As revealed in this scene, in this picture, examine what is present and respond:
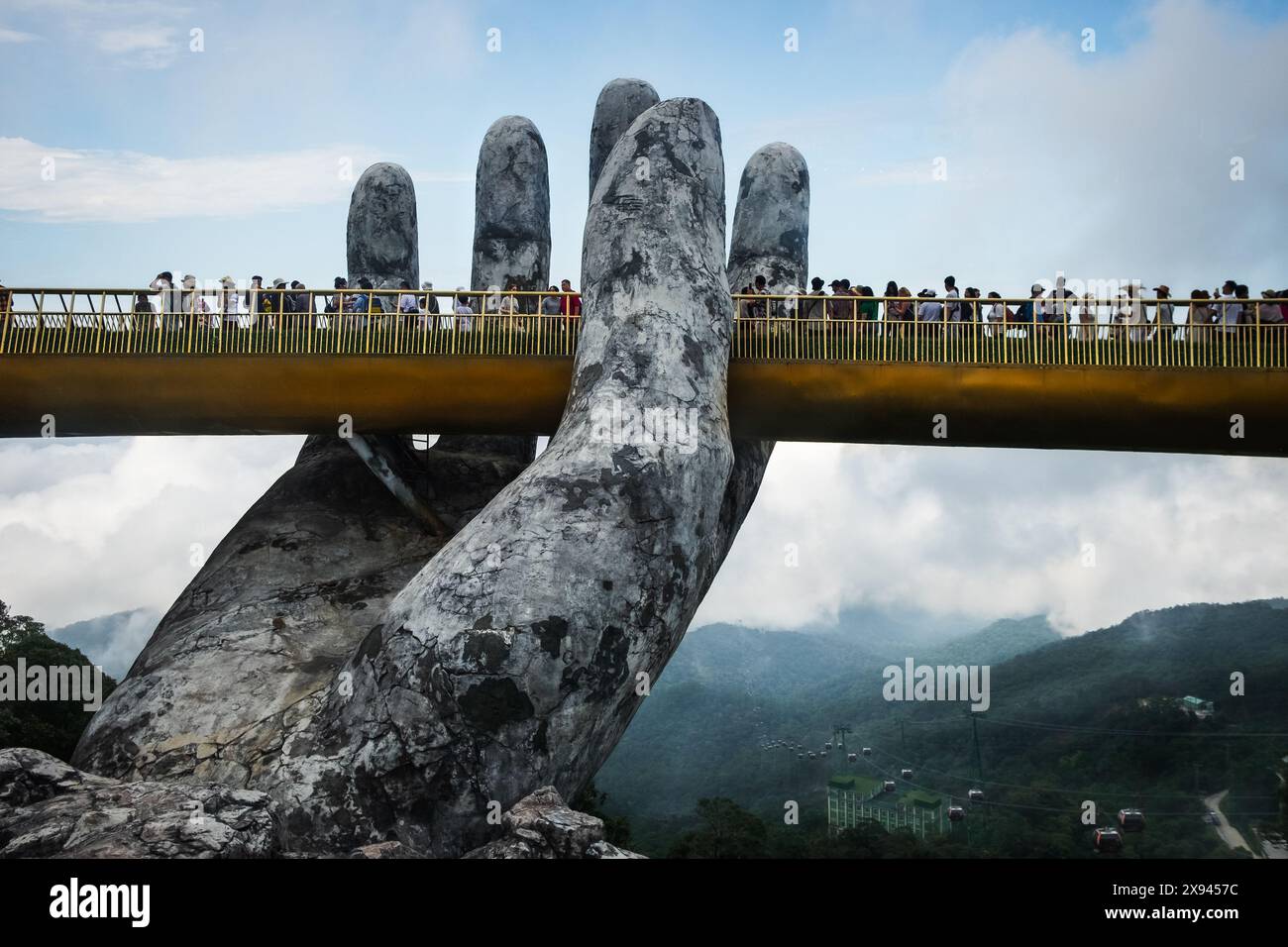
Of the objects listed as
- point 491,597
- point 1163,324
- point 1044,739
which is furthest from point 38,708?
point 1044,739

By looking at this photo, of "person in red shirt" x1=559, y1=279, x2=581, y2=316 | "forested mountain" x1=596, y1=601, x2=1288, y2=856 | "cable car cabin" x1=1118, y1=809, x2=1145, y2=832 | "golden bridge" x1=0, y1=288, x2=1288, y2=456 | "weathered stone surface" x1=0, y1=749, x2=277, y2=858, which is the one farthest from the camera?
"forested mountain" x1=596, y1=601, x2=1288, y2=856

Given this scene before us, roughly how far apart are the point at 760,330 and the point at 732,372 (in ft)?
3.12

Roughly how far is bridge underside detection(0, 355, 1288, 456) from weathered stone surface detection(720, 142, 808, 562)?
5258 millimetres

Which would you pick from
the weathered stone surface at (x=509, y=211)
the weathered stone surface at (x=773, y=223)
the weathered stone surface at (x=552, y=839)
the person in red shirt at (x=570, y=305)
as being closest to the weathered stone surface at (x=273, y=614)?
the person in red shirt at (x=570, y=305)

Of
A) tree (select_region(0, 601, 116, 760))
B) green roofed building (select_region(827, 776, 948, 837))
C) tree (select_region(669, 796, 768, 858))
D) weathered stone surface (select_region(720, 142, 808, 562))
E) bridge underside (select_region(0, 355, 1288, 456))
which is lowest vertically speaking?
green roofed building (select_region(827, 776, 948, 837))

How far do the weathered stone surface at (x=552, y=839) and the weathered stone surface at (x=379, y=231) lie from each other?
57.4 ft

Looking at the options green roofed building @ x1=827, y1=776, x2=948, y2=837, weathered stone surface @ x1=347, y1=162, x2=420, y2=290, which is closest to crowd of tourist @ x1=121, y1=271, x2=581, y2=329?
weathered stone surface @ x1=347, y1=162, x2=420, y2=290

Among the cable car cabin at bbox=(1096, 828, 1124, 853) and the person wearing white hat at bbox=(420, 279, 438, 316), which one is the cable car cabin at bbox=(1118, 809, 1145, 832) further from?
the person wearing white hat at bbox=(420, 279, 438, 316)

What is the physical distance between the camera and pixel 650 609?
15664 mm

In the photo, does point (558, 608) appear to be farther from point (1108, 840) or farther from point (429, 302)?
point (1108, 840)

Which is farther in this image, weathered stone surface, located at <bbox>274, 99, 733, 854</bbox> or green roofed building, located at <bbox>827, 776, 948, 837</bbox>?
green roofed building, located at <bbox>827, 776, 948, 837</bbox>

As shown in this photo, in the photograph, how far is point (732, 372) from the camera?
63.7 feet

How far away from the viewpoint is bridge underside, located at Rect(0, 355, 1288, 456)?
18906mm

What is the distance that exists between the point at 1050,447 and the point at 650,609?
837 centimetres
